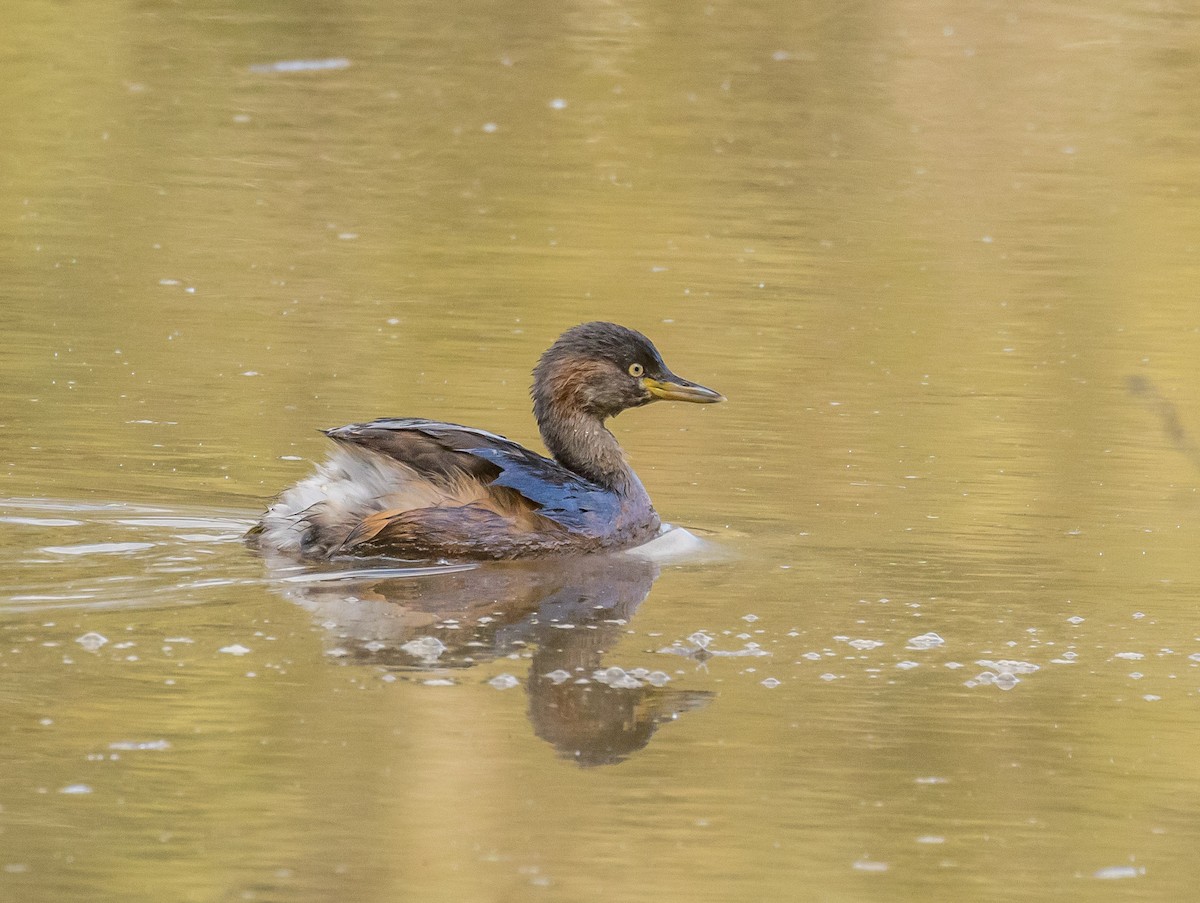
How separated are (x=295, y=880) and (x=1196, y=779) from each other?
2.49m

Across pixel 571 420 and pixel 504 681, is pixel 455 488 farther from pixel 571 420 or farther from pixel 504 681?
pixel 504 681

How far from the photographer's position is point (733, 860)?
17.1 ft

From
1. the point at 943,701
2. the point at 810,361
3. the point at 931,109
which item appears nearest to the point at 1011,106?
the point at 931,109

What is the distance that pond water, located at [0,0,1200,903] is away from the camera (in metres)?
5.41

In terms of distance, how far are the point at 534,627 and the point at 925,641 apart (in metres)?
1.25

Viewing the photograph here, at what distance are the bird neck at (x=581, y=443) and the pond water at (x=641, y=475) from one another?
1.16ft

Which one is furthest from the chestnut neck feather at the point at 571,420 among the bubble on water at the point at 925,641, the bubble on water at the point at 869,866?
the bubble on water at the point at 869,866

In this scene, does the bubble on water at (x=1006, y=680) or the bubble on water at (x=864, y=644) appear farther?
the bubble on water at (x=864, y=644)

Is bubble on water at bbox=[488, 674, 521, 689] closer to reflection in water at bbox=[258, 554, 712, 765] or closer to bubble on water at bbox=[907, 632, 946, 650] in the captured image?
reflection in water at bbox=[258, 554, 712, 765]

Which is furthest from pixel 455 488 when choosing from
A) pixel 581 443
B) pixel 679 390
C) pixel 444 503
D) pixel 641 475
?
pixel 641 475

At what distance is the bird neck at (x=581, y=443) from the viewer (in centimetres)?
884

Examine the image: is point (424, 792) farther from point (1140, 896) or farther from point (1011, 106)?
point (1011, 106)

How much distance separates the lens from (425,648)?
6.77 metres

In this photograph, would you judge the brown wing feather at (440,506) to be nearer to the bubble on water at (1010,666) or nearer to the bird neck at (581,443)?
the bird neck at (581,443)
